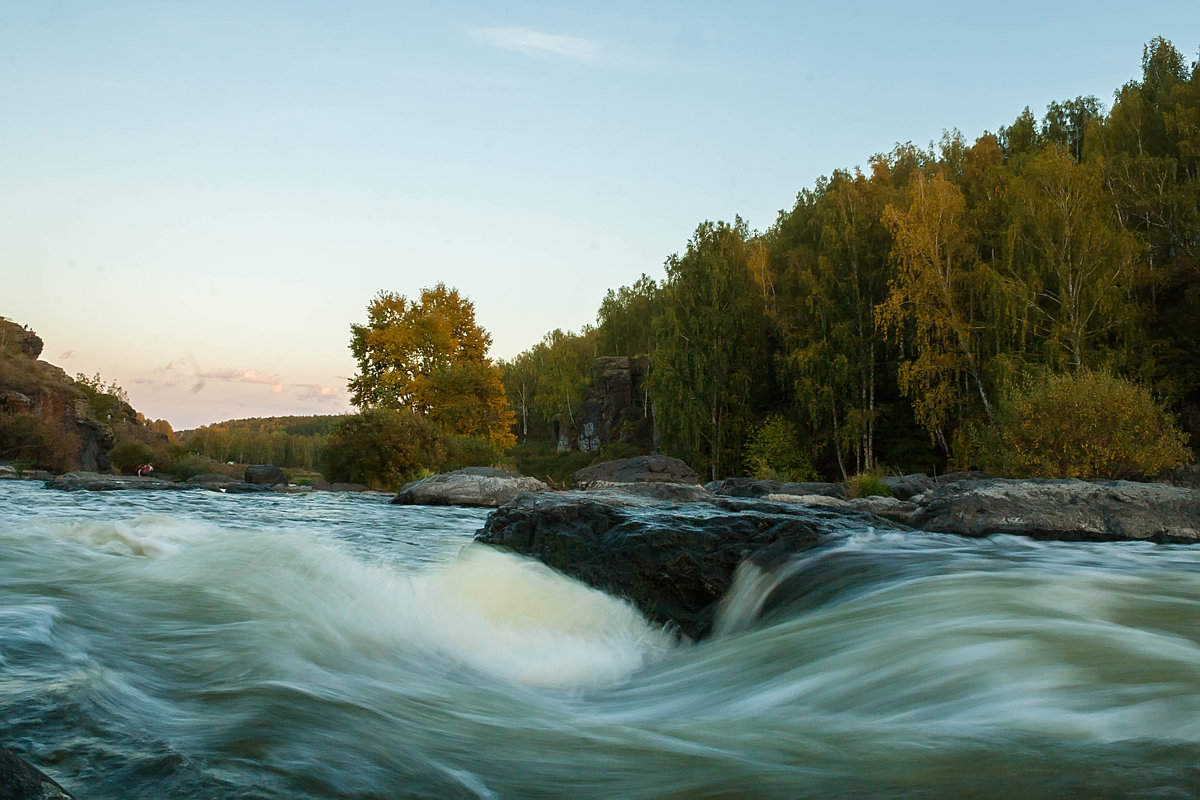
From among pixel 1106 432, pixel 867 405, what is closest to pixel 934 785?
pixel 1106 432

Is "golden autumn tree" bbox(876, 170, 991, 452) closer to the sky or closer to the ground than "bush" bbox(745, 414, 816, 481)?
closer to the sky

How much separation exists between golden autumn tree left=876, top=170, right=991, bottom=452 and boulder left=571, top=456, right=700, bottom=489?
31.4 feet

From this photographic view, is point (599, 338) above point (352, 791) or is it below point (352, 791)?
above

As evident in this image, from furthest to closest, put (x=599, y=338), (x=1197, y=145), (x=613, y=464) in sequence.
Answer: (x=599, y=338), (x=1197, y=145), (x=613, y=464)

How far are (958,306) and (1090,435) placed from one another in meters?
14.6

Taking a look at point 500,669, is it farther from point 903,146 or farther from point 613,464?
point 903,146

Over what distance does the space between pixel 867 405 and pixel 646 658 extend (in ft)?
95.9

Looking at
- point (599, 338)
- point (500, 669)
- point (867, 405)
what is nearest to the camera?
point (500, 669)

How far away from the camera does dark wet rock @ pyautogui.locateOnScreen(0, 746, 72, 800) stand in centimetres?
152

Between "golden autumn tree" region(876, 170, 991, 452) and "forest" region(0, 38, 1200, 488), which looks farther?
"golden autumn tree" region(876, 170, 991, 452)

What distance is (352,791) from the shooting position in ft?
7.45

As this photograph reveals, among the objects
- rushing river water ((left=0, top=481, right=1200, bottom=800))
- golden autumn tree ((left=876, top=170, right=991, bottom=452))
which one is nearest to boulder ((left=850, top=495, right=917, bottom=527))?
rushing river water ((left=0, top=481, right=1200, bottom=800))

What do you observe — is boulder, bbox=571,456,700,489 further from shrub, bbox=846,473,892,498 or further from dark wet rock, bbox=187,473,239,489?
dark wet rock, bbox=187,473,239,489

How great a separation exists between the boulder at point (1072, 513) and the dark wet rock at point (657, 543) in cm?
172
